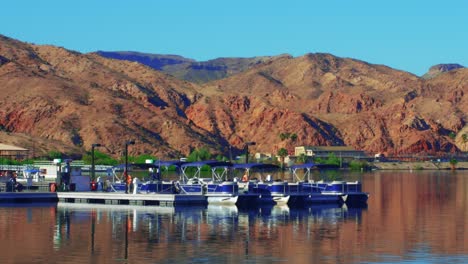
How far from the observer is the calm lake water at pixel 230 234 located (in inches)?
1921

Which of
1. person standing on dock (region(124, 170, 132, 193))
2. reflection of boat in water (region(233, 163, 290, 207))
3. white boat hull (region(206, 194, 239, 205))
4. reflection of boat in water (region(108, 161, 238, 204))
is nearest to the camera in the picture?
white boat hull (region(206, 194, 239, 205))

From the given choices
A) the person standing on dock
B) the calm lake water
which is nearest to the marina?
the person standing on dock

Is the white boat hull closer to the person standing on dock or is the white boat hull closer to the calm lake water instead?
the calm lake water

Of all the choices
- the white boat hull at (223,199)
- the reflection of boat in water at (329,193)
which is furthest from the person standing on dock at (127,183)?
the reflection of boat in water at (329,193)

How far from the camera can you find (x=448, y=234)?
61125 mm

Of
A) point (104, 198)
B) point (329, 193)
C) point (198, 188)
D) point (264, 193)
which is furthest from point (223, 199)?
point (329, 193)

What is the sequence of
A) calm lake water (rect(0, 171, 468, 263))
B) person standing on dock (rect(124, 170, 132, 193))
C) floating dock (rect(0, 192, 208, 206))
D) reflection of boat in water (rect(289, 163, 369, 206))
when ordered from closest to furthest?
calm lake water (rect(0, 171, 468, 263)) < floating dock (rect(0, 192, 208, 206)) < person standing on dock (rect(124, 170, 132, 193)) < reflection of boat in water (rect(289, 163, 369, 206))

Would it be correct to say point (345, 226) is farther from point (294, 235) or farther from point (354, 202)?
point (354, 202)

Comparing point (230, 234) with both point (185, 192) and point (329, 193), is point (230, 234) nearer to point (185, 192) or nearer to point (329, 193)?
point (185, 192)

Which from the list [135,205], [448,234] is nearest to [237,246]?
[448,234]

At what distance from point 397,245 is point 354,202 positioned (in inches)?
1312

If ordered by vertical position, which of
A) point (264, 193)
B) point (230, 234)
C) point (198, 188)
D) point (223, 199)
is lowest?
point (230, 234)

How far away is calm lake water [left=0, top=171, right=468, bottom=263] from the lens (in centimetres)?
4878

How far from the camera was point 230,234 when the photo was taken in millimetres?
59375
